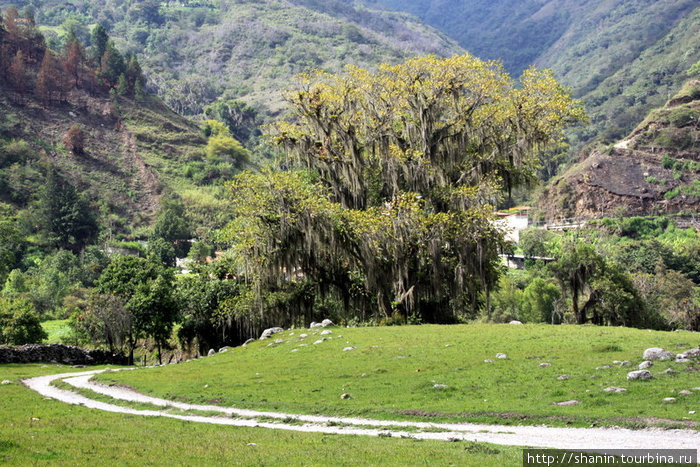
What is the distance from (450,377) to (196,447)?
1028 centimetres

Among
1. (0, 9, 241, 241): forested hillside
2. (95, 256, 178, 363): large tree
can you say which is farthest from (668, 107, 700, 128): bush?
(95, 256, 178, 363): large tree

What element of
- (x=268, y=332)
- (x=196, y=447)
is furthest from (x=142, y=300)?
(x=196, y=447)

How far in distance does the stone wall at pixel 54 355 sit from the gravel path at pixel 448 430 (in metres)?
14.3

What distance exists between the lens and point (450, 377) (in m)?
20.7

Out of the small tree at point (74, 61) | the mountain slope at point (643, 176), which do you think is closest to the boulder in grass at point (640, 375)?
the mountain slope at point (643, 176)

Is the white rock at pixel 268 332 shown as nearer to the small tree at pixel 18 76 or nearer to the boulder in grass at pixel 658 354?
the boulder in grass at pixel 658 354

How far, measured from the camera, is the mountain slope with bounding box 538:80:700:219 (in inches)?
5728

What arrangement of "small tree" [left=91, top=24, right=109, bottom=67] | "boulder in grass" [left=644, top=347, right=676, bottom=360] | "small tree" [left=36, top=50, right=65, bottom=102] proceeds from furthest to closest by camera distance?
"small tree" [left=91, top=24, right=109, bottom=67] → "small tree" [left=36, top=50, right=65, bottom=102] → "boulder in grass" [left=644, top=347, right=676, bottom=360]

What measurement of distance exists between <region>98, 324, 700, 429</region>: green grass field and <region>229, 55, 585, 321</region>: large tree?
6.00 metres

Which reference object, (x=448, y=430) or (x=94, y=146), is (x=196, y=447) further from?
(x=94, y=146)

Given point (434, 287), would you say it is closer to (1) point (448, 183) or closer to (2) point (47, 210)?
(1) point (448, 183)

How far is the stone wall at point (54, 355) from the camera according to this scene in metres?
34.9

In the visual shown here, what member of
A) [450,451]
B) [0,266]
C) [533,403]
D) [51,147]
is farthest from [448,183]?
[51,147]

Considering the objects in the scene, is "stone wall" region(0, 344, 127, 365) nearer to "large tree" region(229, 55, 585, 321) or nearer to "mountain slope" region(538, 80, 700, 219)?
"large tree" region(229, 55, 585, 321)
